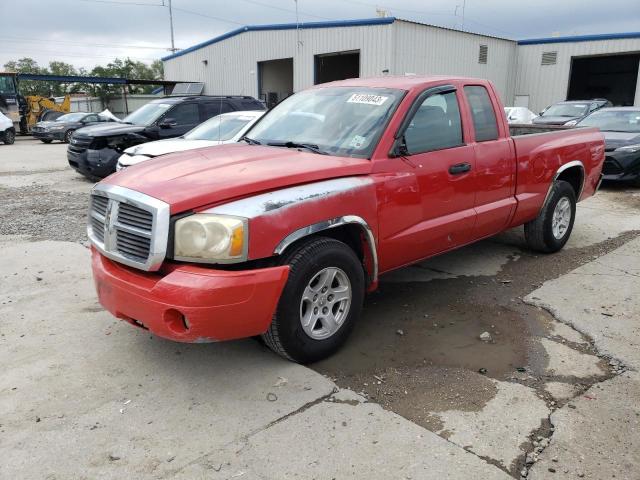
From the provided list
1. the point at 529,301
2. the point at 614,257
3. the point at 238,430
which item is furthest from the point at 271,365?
the point at 614,257

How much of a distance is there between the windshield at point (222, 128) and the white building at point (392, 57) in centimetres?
1364

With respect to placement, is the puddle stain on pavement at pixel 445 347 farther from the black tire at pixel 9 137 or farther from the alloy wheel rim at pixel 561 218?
the black tire at pixel 9 137

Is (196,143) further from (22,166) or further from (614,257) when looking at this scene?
(22,166)

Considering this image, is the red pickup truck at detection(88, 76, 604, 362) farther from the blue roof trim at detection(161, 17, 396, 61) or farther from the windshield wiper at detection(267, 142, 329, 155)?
the blue roof trim at detection(161, 17, 396, 61)

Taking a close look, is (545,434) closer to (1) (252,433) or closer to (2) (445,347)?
(2) (445,347)

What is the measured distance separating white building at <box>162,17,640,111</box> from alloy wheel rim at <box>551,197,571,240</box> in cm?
1666

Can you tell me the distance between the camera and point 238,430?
2928 millimetres

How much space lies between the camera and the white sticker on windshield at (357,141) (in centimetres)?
394

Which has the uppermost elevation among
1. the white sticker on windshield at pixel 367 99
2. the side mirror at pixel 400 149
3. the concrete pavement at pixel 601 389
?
the white sticker on windshield at pixel 367 99

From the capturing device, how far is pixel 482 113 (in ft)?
16.1

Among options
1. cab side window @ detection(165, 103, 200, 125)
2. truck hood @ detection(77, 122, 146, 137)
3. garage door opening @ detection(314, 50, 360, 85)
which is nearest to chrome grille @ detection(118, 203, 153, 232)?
truck hood @ detection(77, 122, 146, 137)

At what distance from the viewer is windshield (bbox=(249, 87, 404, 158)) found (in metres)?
3.99

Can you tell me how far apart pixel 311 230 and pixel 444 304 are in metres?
1.88

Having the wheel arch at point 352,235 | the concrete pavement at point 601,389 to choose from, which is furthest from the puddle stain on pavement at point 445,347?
the wheel arch at point 352,235
